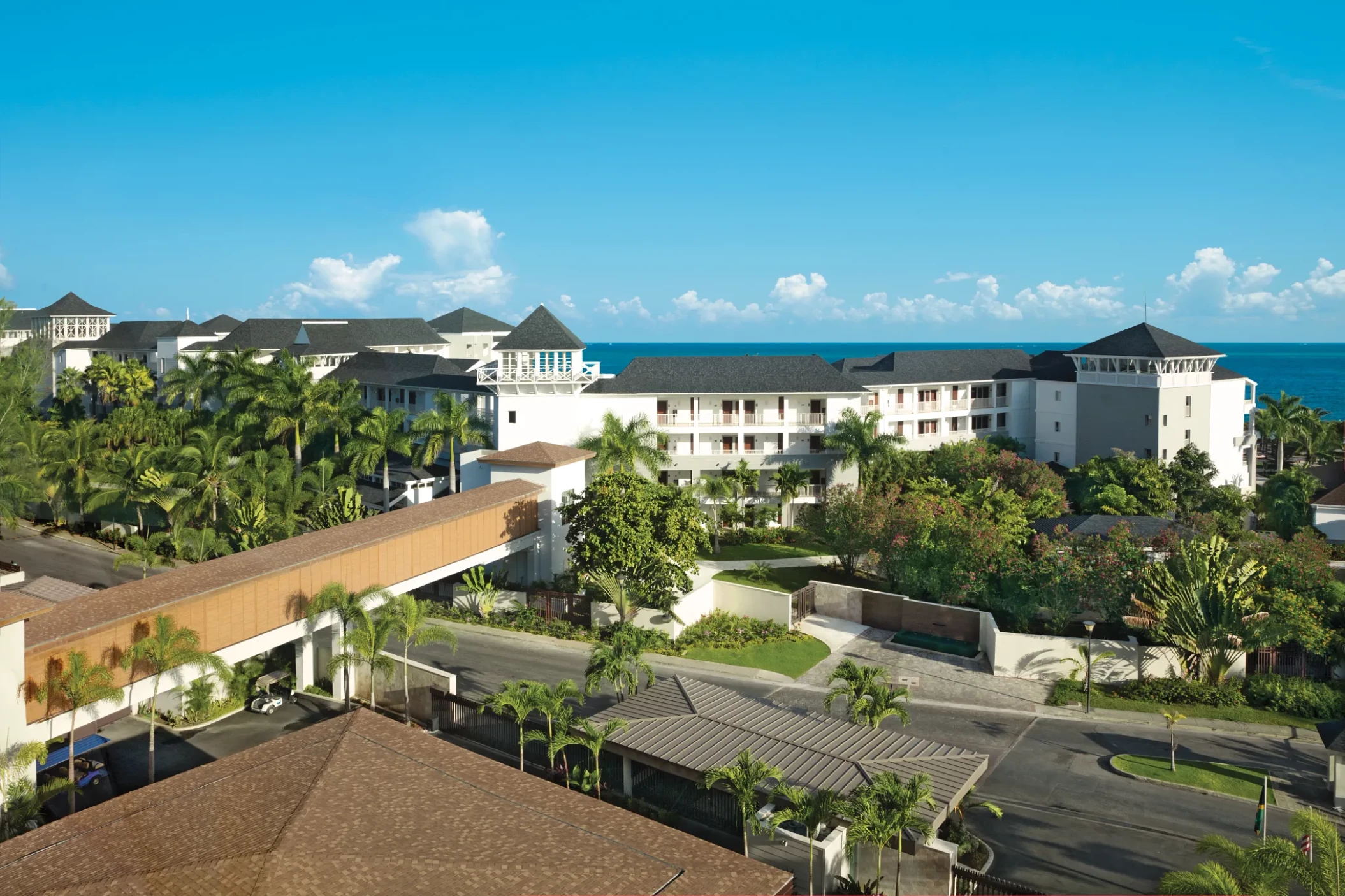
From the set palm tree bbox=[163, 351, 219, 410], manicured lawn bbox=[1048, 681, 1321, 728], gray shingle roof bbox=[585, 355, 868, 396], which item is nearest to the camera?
manicured lawn bbox=[1048, 681, 1321, 728]

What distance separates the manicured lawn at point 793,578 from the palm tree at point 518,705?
1689 cm

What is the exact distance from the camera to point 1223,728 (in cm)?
2869

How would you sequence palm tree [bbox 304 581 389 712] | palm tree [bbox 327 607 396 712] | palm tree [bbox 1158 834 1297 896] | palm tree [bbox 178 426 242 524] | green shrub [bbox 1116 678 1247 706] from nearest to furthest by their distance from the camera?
palm tree [bbox 1158 834 1297 896] < palm tree [bbox 327 607 396 712] < palm tree [bbox 304 581 389 712] < green shrub [bbox 1116 678 1247 706] < palm tree [bbox 178 426 242 524]

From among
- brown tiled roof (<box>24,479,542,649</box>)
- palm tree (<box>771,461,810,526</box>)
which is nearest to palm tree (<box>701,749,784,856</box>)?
brown tiled roof (<box>24,479,542,649</box>)

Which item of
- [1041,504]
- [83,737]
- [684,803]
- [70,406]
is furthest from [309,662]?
[70,406]

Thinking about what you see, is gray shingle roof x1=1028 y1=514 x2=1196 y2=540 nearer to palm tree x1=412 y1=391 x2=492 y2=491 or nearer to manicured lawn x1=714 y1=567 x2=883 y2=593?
manicured lawn x1=714 y1=567 x2=883 y2=593

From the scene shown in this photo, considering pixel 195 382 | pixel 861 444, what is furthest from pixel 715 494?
pixel 195 382

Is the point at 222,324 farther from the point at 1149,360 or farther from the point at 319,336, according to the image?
the point at 1149,360

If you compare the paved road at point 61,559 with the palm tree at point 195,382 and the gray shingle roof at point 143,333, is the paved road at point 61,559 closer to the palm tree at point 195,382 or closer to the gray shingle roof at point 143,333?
the palm tree at point 195,382

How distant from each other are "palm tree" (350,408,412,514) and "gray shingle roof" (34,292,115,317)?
75517mm

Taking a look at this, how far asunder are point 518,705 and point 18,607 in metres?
10.5

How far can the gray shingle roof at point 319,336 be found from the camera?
74.6 m

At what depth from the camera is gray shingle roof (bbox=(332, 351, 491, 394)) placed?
Result: 59.4 meters

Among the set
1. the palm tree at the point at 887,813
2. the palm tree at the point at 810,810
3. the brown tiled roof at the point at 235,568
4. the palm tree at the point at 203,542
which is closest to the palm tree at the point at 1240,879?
the palm tree at the point at 887,813
